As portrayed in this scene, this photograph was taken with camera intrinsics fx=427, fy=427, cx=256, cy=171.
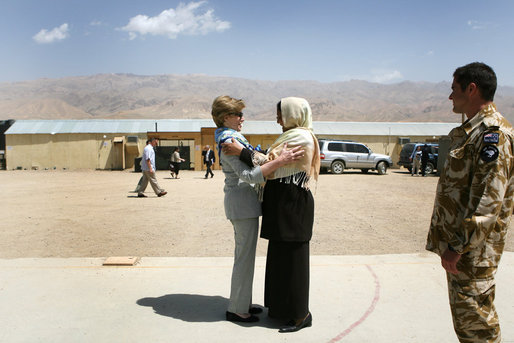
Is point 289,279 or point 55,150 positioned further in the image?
point 55,150

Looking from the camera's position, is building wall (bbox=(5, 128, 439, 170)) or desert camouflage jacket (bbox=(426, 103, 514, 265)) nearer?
desert camouflage jacket (bbox=(426, 103, 514, 265))

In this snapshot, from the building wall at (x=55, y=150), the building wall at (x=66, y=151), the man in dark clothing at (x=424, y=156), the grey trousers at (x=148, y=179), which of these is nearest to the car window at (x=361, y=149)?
the man in dark clothing at (x=424, y=156)

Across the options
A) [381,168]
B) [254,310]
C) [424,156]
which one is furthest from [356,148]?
[254,310]

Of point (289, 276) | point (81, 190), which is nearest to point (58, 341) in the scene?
point (289, 276)

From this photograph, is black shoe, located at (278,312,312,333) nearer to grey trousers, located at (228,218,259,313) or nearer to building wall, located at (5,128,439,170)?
grey trousers, located at (228,218,259,313)

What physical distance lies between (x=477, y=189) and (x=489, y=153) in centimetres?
19

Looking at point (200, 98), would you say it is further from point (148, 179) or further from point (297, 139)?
point (297, 139)

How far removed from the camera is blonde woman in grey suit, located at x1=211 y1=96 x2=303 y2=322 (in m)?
3.49

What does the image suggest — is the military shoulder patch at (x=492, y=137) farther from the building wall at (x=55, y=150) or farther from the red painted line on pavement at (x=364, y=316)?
the building wall at (x=55, y=150)

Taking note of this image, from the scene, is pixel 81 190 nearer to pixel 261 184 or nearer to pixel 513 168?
pixel 261 184

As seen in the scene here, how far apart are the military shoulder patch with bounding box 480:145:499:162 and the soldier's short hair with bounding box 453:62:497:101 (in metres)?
0.35

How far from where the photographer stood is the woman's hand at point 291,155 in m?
3.22

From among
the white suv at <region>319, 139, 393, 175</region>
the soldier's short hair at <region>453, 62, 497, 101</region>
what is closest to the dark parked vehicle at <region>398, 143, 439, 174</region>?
the white suv at <region>319, 139, 393, 175</region>

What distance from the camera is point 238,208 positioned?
3.49 metres
